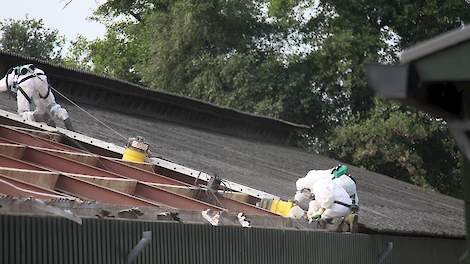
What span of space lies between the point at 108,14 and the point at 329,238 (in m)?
33.9

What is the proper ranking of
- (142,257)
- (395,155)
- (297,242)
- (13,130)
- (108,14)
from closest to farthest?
1. (142,257)
2. (297,242)
3. (13,130)
4. (395,155)
5. (108,14)

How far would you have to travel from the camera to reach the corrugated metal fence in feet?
21.5

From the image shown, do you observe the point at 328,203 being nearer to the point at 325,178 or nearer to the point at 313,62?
the point at 325,178

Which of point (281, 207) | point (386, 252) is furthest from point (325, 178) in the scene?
point (386, 252)

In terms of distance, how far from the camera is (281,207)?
12.0 m

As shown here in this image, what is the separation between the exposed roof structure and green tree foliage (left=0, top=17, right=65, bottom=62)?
92.9ft

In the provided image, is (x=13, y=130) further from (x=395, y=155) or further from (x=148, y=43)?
(x=148, y=43)

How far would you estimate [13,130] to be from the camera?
492 inches

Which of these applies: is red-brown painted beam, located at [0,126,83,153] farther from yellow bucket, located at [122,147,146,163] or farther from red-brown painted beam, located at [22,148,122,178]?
red-brown painted beam, located at [22,148,122,178]

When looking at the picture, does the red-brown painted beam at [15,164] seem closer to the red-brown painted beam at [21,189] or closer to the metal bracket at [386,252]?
the red-brown painted beam at [21,189]

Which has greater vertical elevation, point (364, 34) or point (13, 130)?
point (364, 34)

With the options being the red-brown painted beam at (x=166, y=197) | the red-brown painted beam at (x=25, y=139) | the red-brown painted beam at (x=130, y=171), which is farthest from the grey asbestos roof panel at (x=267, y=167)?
the red-brown painted beam at (x=166, y=197)

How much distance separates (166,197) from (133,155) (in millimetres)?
2363

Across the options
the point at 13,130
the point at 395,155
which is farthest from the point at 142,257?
the point at 395,155
